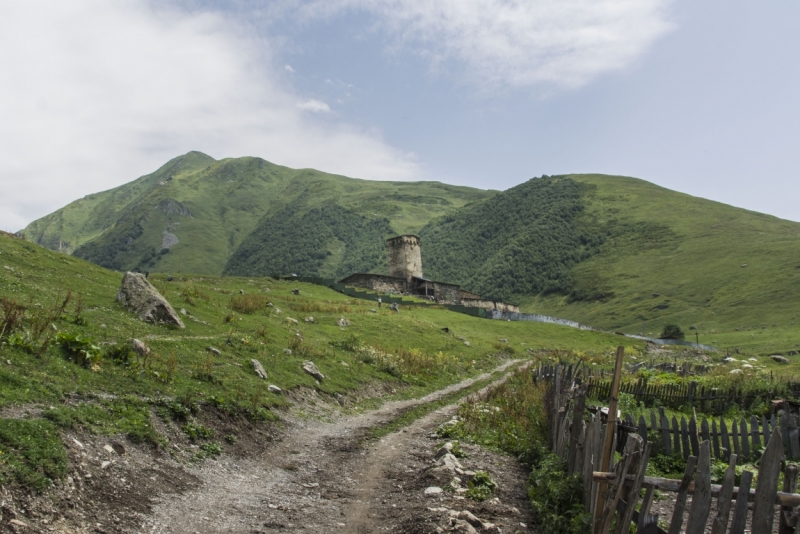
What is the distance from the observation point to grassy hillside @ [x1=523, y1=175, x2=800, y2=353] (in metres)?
95.9

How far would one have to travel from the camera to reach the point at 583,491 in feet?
31.4

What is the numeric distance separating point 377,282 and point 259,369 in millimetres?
78903

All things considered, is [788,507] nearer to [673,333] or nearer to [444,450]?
[444,450]

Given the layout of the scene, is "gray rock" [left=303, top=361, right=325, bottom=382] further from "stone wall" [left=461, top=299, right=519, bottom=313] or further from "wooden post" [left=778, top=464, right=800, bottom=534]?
"stone wall" [left=461, top=299, right=519, bottom=313]

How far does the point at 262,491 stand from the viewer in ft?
36.4

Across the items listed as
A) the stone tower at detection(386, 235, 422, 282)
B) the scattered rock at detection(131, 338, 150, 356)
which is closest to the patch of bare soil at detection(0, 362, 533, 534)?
the scattered rock at detection(131, 338, 150, 356)

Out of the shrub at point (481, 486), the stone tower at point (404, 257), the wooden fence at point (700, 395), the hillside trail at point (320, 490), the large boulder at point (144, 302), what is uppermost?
the stone tower at point (404, 257)

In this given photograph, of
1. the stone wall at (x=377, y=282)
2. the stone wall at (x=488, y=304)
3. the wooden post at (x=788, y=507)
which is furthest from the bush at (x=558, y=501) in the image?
the stone wall at (x=488, y=304)

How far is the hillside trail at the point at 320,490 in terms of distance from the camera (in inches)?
362

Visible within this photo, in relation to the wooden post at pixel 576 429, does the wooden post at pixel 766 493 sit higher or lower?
higher

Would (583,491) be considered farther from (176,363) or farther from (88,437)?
(176,363)

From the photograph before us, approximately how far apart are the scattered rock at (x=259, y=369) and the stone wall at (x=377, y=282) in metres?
74.8

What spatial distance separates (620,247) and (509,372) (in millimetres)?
157740

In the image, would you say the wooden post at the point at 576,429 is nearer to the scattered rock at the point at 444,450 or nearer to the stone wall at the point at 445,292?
the scattered rock at the point at 444,450
